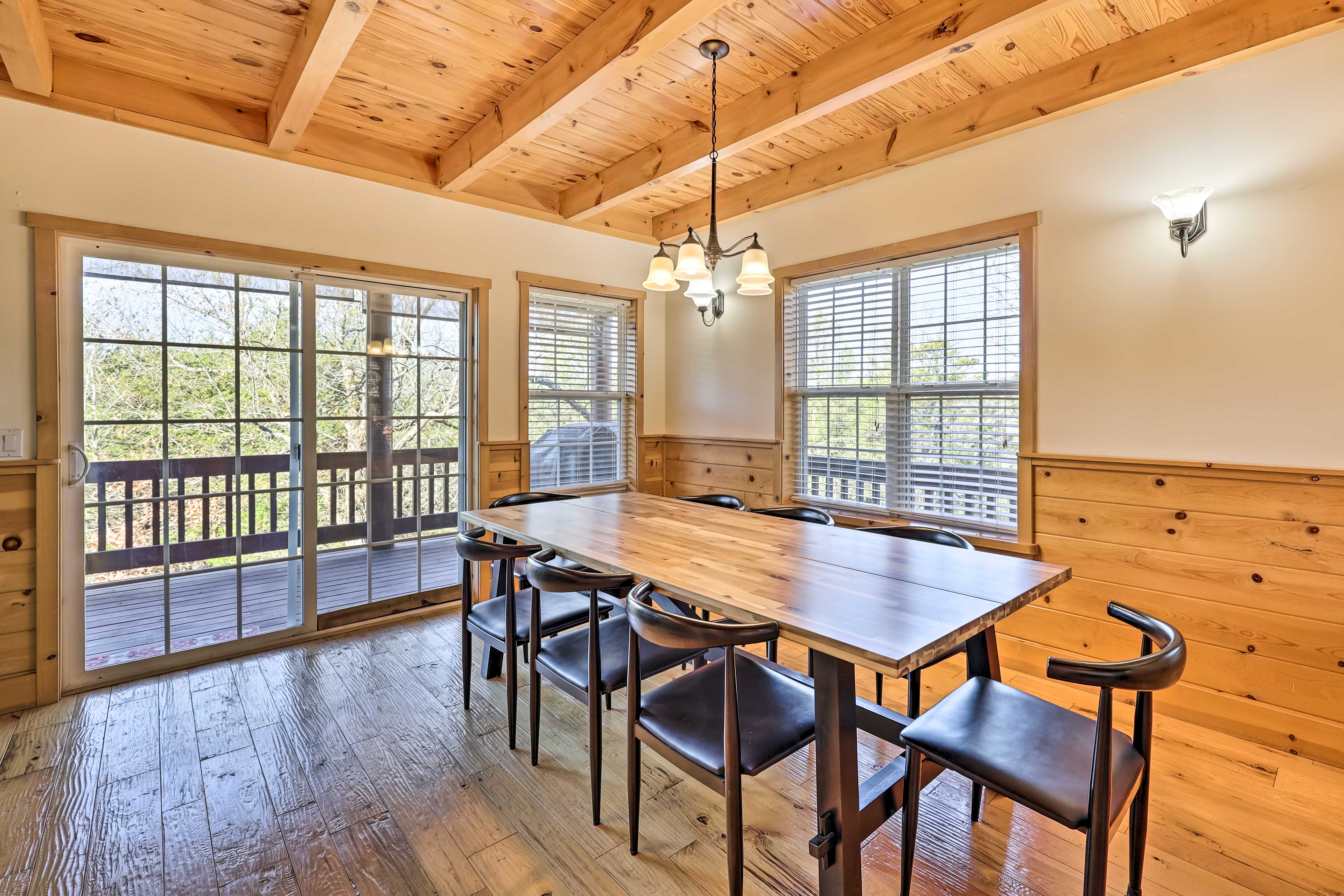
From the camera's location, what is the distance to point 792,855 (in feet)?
5.67

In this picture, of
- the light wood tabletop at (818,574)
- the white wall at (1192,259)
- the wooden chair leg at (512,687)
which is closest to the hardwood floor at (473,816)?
the wooden chair leg at (512,687)

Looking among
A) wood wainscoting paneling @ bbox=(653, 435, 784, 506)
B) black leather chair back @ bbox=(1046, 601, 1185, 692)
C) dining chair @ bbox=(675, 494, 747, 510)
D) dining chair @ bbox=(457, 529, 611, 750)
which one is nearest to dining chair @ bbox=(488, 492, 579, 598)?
dining chair @ bbox=(457, 529, 611, 750)

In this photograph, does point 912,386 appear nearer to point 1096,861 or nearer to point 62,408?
point 1096,861

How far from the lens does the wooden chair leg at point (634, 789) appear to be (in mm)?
1685

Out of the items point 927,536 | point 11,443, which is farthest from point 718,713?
point 11,443

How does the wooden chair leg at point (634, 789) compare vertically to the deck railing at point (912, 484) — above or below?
below

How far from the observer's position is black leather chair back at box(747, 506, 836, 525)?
280cm

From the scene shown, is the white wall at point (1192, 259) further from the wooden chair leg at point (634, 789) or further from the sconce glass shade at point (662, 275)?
the wooden chair leg at point (634, 789)

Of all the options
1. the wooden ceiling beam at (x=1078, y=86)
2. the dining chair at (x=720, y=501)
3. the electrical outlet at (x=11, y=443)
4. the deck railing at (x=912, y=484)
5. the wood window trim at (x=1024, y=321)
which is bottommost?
the dining chair at (x=720, y=501)

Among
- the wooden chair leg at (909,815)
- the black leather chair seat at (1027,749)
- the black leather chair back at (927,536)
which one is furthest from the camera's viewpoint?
the black leather chair back at (927,536)

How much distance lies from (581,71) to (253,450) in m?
2.51

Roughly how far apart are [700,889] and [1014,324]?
277cm

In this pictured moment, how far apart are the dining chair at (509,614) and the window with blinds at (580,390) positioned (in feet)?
5.23

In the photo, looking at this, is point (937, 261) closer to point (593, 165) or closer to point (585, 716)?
point (593, 165)
